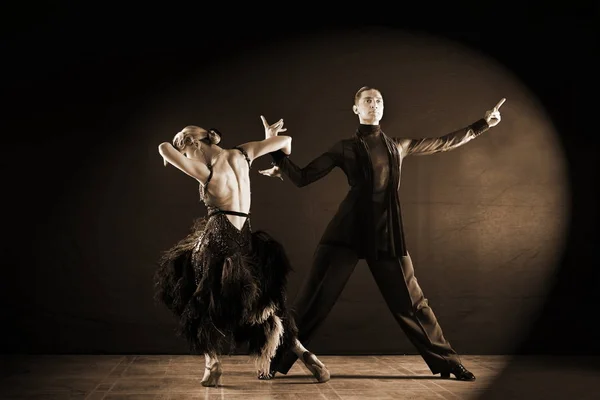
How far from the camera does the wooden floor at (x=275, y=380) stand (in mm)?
4707

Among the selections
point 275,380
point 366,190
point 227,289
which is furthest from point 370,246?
point 227,289

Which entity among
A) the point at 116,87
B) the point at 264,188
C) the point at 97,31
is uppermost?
the point at 97,31

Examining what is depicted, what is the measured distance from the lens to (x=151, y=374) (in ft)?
17.8

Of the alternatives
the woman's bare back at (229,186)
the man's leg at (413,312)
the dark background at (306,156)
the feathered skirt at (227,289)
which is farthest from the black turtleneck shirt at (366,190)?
the dark background at (306,156)

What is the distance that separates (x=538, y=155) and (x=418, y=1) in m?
1.62

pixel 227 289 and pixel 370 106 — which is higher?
pixel 370 106

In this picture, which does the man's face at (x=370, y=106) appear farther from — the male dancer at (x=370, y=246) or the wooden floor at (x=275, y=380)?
the wooden floor at (x=275, y=380)

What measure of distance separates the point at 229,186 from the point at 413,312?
151 cm

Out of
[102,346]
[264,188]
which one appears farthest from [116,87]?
[102,346]

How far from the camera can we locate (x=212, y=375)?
4.93 m

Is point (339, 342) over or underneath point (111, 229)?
underneath

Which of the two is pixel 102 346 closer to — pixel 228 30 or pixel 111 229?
pixel 111 229

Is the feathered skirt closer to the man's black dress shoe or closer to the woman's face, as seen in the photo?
the woman's face

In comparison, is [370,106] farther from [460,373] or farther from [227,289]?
[460,373]
